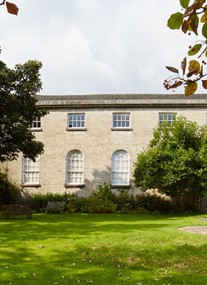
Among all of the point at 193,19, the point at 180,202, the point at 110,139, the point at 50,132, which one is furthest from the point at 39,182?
the point at 193,19

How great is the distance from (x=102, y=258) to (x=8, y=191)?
20.7 m

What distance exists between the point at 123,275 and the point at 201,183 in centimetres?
1671

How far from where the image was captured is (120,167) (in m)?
30.8

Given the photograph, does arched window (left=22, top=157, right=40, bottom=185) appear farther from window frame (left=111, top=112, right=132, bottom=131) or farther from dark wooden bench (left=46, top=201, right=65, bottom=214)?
window frame (left=111, top=112, right=132, bottom=131)

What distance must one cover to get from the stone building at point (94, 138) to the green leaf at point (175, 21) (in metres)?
28.4

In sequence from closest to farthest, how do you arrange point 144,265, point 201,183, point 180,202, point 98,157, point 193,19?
point 193,19
point 144,265
point 201,183
point 180,202
point 98,157

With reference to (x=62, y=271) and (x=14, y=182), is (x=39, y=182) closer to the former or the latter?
(x=14, y=182)

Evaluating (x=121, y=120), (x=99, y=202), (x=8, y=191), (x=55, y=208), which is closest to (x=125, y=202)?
(x=99, y=202)

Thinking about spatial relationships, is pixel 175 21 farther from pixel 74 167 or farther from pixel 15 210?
pixel 74 167

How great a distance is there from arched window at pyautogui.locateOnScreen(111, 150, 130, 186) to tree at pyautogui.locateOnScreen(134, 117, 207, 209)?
4128 mm

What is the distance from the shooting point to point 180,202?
28.8m

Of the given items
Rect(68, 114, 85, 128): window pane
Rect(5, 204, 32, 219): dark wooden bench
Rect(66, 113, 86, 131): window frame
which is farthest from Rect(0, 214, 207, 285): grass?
Rect(68, 114, 85, 128): window pane

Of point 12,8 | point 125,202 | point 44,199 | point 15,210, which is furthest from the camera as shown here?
point 44,199

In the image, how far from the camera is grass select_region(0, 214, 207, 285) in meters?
9.17
